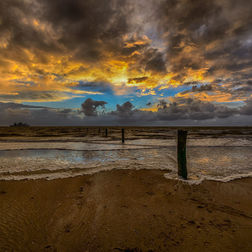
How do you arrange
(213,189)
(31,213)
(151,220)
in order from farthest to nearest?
(213,189) < (31,213) < (151,220)

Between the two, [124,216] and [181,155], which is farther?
[181,155]

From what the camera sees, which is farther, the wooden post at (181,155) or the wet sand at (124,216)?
the wooden post at (181,155)

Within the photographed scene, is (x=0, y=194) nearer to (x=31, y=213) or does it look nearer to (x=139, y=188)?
(x=31, y=213)

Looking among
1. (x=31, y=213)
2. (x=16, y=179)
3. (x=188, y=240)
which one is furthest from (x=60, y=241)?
(x=16, y=179)

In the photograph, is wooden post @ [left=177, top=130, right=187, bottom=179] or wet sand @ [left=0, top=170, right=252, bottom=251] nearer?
wet sand @ [left=0, top=170, right=252, bottom=251]

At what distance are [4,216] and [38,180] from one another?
2.62 m

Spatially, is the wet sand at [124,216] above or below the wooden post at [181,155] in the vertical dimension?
below

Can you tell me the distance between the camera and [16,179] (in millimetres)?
6664

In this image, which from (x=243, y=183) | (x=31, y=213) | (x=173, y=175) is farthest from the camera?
(x=173, y=175)

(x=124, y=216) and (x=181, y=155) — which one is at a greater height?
(x=181, y=155)

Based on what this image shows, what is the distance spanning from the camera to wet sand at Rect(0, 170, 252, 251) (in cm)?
314

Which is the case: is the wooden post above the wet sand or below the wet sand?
above

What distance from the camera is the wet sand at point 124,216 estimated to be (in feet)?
10.3

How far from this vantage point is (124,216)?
405cm
